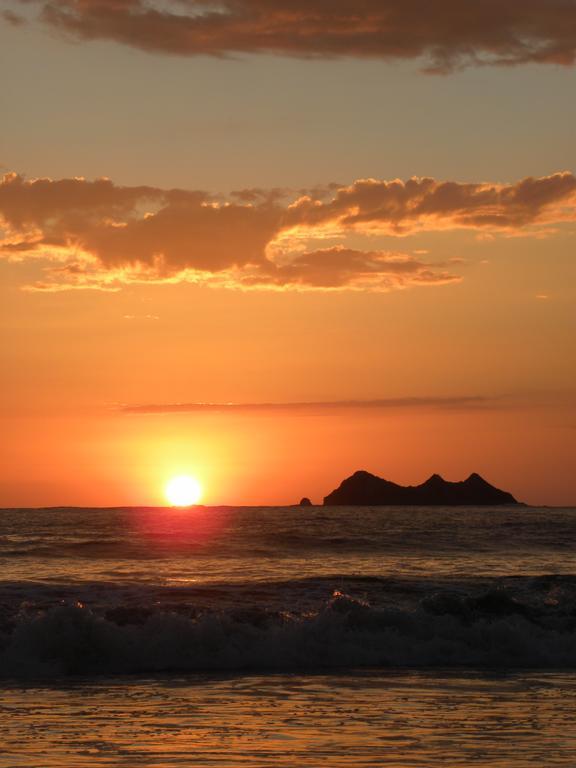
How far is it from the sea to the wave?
51 millimetres

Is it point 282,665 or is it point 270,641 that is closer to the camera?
point 282,665

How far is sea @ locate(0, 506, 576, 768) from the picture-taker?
595 inches

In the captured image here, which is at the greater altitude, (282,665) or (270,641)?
(270,641)

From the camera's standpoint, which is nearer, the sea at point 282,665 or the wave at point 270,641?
the sea at point 282,665

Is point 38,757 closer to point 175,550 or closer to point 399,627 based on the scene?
point 399,627

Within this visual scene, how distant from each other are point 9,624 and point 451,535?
155ft

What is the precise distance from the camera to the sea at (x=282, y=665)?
1511 cm

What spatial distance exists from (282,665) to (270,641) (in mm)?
1208

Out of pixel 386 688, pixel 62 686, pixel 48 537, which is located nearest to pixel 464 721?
pixel 386 688

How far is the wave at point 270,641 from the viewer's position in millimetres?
23719

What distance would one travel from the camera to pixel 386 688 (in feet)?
66.7

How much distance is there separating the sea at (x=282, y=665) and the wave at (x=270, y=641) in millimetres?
51

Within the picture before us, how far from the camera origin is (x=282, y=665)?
2381 cm

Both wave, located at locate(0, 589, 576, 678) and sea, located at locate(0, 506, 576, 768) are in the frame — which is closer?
sea, located at locate(0, 506, 576, 768)
